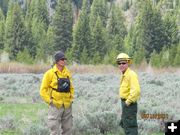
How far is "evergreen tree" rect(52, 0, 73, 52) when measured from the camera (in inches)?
2862

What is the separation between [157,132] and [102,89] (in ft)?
29.4

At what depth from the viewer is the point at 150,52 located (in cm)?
7006

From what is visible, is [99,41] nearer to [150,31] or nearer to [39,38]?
[150,31]

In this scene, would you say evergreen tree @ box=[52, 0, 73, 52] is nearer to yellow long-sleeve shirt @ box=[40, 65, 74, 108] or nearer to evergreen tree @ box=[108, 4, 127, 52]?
evergreen tree @ box=[108, 4, 127, 52]

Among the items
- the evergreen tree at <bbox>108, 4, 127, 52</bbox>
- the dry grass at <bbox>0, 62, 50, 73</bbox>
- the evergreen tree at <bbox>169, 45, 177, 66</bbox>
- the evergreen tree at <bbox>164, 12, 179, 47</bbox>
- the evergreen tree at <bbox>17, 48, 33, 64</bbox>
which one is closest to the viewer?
the dry grass at <bbox>0, 62, 50, 73</bbox>

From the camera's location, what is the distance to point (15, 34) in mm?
70062

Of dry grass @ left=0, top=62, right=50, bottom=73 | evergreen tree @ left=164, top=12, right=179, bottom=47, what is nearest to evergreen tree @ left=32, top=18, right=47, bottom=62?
evergreen tree @ left=164, top=12, right=179, bottom=47

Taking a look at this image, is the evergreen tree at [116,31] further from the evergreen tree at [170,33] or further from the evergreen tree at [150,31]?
the evergreen tree at [170,33]

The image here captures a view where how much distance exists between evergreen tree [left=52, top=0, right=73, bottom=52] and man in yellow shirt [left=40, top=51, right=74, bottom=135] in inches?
2531

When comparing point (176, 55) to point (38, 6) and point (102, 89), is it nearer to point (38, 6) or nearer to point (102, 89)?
point (38, 6)
